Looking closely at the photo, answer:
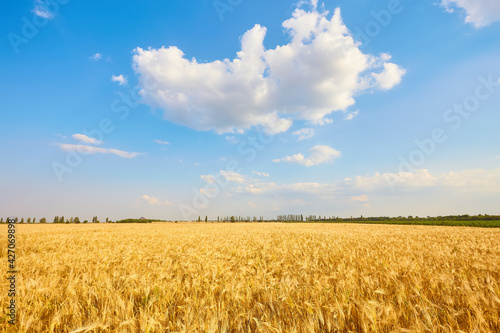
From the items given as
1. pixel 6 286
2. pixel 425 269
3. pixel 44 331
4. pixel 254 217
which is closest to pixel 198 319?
pixel 44 331

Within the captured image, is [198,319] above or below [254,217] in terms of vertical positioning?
above

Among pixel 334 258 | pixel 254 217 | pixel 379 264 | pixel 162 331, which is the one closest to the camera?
pixel 162 331

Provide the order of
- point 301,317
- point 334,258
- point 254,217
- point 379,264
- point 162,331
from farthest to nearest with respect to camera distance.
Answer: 1. point 254,217
2. point 334,258
3. point 379,264
4. point 301,317
5. point 162,331

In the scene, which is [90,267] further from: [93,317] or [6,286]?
[93,317]

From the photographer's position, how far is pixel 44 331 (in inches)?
95.0

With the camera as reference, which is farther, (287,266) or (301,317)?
(287,266)

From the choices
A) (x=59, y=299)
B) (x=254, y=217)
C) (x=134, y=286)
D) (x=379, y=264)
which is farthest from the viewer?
(x=254, y=217)

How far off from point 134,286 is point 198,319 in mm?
1843

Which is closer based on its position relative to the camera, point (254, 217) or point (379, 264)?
point (379, 264)

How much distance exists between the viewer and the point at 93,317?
2.54m

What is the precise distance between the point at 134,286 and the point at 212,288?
1.39 metres

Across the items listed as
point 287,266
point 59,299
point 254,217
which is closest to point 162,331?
point 59,299

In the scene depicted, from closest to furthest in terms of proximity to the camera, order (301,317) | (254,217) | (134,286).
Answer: (301,317) < (134,286) < (254,217)

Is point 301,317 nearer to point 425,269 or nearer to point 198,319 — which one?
point 198,319
